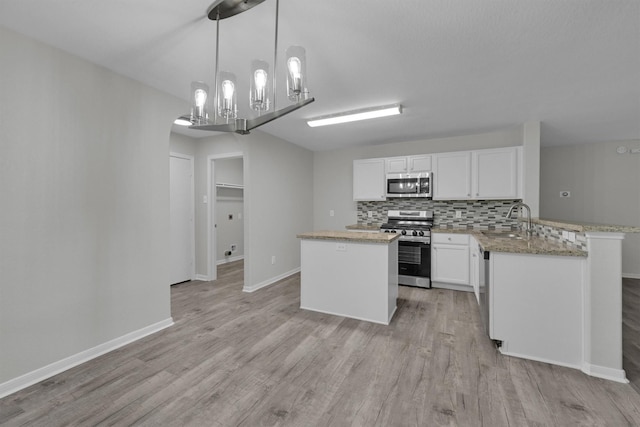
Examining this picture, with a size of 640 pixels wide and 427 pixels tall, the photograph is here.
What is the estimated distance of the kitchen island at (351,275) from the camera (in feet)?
9.55

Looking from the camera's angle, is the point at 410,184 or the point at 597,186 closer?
the point at 410,184

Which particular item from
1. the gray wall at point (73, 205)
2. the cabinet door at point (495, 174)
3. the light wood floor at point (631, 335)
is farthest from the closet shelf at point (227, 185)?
the light wood floor at point (631, 335)

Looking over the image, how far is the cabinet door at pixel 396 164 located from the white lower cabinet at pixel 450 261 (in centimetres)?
123

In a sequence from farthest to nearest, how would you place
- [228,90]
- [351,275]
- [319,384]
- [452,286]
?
[452,286] → [351,275] → [319,384] → [228,90]

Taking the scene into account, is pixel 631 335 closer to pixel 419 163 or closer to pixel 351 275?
pixel 351 275

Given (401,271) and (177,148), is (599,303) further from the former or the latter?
(177,148)

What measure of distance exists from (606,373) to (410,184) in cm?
312

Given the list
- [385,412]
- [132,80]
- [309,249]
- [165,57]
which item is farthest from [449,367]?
[132,80]

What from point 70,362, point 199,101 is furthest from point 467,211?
point 70,362

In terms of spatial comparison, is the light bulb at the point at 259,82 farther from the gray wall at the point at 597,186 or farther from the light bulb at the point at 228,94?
the gray wall at the point at 597,186

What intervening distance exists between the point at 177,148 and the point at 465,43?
4.13 m

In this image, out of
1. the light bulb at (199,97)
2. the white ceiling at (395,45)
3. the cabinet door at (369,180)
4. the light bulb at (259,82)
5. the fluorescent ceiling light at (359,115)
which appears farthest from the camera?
the cabinet door at (369,180)

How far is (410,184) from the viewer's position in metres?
4.60

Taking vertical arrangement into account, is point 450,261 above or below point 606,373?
above
